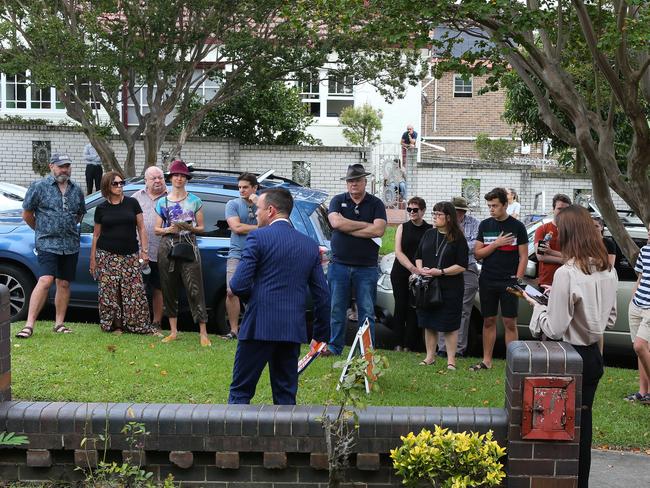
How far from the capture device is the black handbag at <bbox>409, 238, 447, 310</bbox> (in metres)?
9.06

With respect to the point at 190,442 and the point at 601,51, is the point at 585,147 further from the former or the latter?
the point at 190,442

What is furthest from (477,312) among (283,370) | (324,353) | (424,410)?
(424,410)

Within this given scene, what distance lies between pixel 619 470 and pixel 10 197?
515 inches

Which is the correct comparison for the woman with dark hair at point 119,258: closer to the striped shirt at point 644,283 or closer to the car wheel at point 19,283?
the car wheel at point 19,283

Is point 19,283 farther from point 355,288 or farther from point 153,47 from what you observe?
point 153,47

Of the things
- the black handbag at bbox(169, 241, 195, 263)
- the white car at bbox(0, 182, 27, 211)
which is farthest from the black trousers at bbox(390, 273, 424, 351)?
the white car at bbox(0, 182, 27, 211)

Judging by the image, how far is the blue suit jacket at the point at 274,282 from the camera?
5.90 meters

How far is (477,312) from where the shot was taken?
34.7ft

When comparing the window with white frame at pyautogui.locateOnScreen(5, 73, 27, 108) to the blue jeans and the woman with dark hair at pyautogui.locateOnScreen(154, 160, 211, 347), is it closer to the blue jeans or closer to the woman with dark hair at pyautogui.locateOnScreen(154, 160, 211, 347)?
the woman with dark hair at pyautogui.locateOnScreen(154, 160, 211, 347)

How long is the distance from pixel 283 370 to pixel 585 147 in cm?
478

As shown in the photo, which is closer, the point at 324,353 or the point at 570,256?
the point at 570,256

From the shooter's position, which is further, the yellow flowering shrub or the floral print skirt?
the floral print skirt

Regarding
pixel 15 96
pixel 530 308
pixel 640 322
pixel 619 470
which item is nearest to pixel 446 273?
pixel 530 308

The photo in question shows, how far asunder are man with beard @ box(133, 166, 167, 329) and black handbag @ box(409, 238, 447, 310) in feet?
9.35
